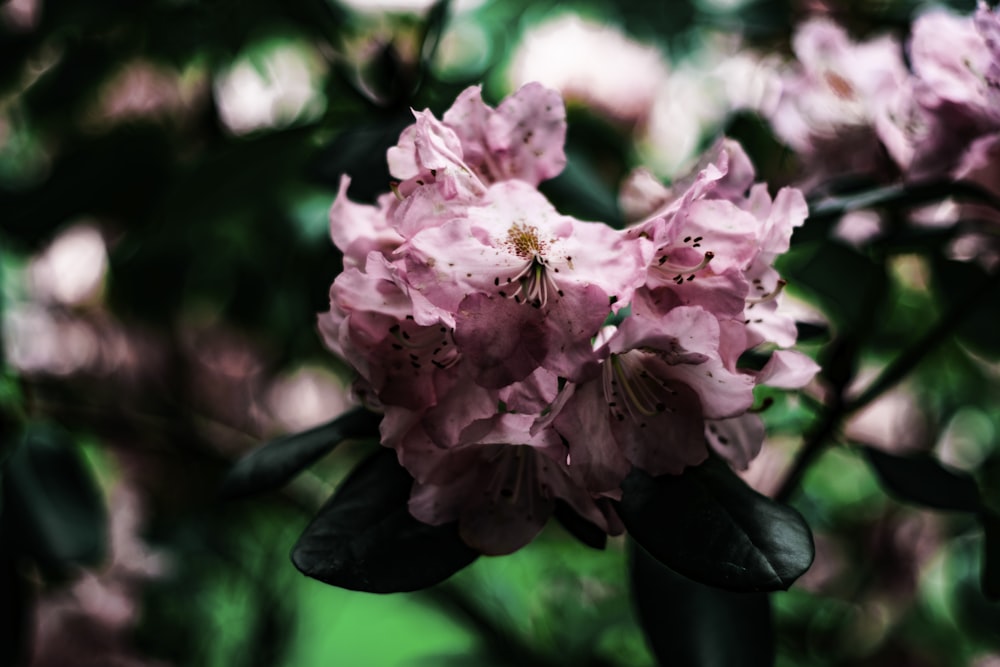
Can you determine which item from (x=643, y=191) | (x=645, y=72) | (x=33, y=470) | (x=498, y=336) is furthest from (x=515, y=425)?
(x=645, y=72)

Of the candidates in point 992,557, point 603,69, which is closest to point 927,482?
point 992,557

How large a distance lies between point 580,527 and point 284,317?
940mm

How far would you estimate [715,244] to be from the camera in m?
0.46

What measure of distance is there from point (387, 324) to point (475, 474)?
0.10 meters

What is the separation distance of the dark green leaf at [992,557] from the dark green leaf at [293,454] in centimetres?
44

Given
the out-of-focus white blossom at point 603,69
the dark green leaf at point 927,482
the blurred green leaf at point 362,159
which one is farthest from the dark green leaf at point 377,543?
the out-of-focus white blossom at point 603,69

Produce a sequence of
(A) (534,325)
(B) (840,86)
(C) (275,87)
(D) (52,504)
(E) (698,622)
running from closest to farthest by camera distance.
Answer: (A) (534,325) < (E) (698,622) < (B) (840,86) < (D) (52,504) < (C) (275,87)

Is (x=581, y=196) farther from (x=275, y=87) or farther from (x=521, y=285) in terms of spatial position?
(x=275, y=87)

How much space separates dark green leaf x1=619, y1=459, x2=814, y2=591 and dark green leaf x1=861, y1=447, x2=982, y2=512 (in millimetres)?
210

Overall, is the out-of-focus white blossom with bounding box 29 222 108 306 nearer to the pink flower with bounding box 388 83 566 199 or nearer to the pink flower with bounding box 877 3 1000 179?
the pink flower with bounding box 388 83 566 199

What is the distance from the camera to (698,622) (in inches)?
22.3

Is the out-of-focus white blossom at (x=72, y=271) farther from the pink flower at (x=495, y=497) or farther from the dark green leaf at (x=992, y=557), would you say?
the dark green leaf at (x=992, y=557)

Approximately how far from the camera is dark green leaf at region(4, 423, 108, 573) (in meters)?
0.91

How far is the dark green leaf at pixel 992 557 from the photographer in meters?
0.64
